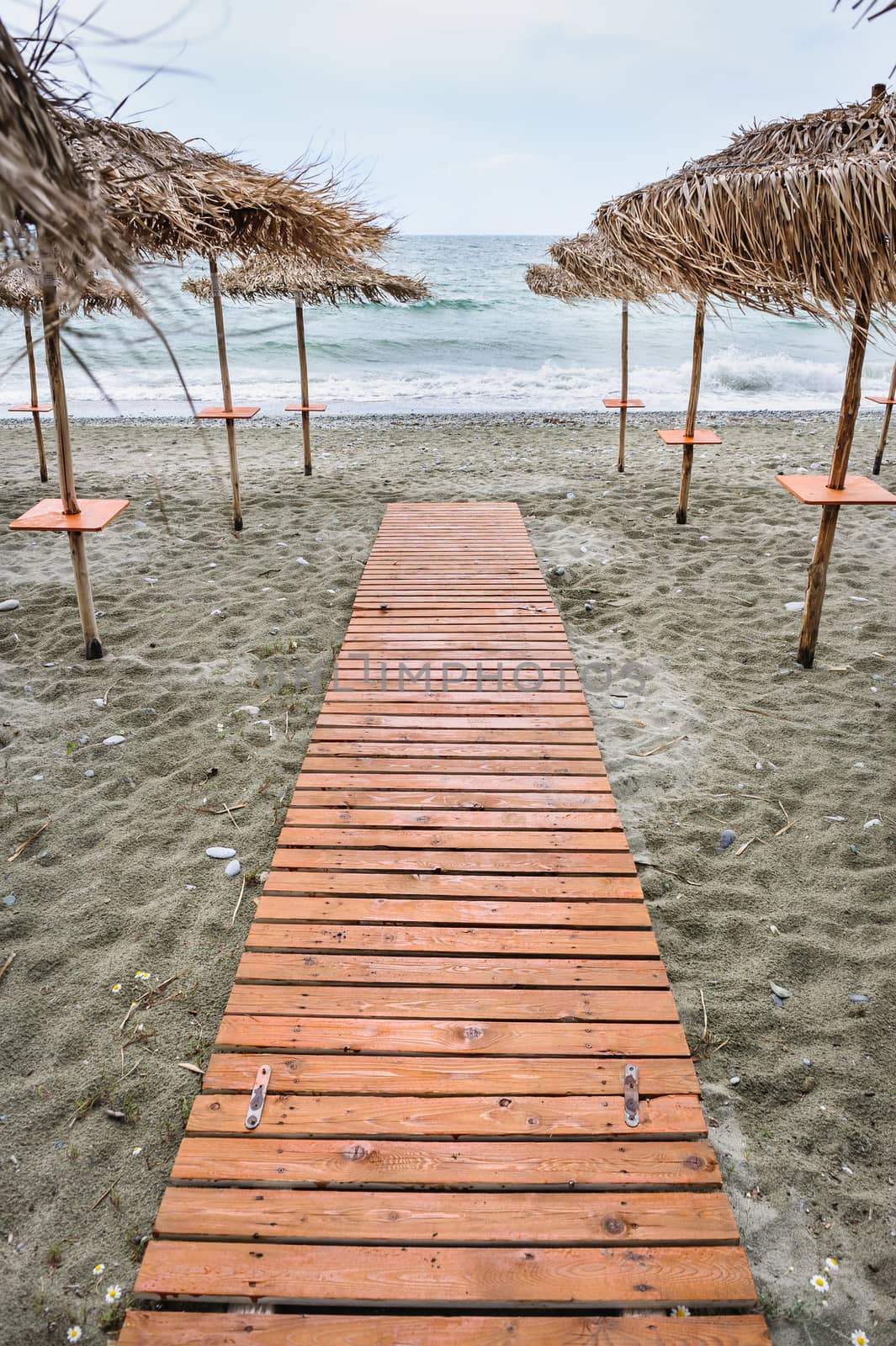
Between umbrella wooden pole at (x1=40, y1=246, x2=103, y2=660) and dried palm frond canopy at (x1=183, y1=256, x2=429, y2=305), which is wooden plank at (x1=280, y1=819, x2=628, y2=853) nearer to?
umbrella wooden pole at (x1=40, y1=246, x2=103, y2=660)

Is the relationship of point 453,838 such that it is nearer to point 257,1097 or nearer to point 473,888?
point 473,888

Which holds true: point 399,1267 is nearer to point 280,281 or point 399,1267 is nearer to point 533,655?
point 533,655

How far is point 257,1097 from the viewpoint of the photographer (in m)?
1.69

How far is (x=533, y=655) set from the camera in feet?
12.5

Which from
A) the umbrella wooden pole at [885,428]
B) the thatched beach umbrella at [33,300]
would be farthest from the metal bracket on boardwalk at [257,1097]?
the umbrella wooden pole at [885,428]

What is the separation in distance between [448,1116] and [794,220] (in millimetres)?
3095

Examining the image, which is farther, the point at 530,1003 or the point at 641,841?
the point at 641,841

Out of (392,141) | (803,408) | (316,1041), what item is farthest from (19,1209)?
(392,141)

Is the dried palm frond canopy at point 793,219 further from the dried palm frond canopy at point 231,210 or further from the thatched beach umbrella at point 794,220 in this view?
the dried palm frond canopy at point 231,210

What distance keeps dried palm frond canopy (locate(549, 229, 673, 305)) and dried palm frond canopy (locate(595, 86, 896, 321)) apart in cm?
240

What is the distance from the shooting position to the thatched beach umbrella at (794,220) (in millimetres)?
2695

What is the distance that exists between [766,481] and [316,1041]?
292 inches

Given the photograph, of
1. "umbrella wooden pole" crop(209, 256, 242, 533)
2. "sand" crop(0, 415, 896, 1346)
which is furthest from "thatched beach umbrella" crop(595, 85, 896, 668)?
"umbrella wooden pole" crop(209, 256, 242, 533)

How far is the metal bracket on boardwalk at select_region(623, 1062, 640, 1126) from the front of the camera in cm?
163
